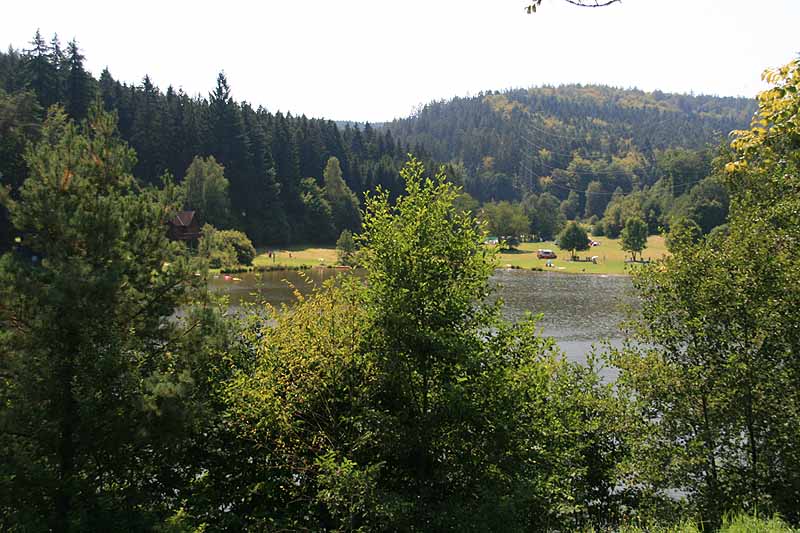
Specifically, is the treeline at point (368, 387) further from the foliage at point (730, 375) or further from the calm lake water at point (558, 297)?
the calm lake water at point (558, 297)

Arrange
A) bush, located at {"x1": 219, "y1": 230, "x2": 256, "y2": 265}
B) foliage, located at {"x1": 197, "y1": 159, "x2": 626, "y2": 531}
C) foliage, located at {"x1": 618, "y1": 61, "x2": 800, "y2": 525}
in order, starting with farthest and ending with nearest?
bush, located at {"x1": 219, "y1": 230, "x2": 256, "y2": 265} → foliage, located at {"x1": 618, "y1": 61, "x2": 800, "y2": 525} → foliage, located at {"x1": 197, "y1": 159, "x2": 626, "y2": 531}

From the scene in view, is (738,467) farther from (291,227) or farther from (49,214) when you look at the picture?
(291,227)

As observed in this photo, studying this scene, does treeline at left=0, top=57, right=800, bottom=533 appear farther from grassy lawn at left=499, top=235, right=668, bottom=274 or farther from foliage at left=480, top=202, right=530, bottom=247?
foliage at left=480, top=202, right=530, bottom=247

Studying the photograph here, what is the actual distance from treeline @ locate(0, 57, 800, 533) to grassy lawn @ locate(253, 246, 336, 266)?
260 feet

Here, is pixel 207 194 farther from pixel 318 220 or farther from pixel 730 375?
pixel 730 375

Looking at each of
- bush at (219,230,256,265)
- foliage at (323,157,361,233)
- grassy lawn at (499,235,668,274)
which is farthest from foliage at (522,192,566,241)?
bush at (219,230,256,265)

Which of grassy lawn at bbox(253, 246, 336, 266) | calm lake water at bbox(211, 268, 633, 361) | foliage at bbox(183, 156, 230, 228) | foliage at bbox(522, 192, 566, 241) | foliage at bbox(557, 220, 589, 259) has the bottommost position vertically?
calm lake water at bbox(211, 268, 633, 361)

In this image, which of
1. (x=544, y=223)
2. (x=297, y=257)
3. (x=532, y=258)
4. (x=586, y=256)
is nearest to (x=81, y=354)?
(x=297, y=257)

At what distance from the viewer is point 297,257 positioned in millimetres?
102375

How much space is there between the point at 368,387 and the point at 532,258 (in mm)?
105449

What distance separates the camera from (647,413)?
16.0 meters

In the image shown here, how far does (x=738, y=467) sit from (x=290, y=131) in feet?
416

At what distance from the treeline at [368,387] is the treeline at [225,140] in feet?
285

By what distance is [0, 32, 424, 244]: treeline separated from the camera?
91250 mm
